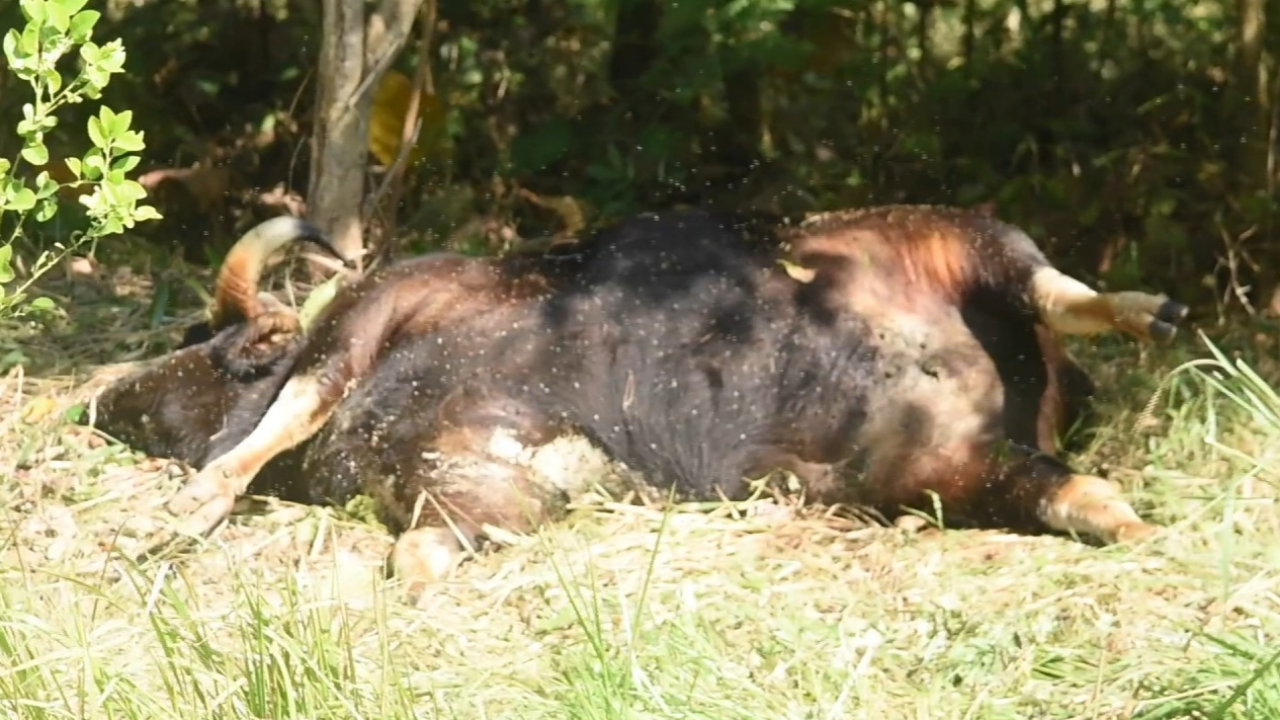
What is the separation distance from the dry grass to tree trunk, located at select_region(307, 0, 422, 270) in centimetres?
134

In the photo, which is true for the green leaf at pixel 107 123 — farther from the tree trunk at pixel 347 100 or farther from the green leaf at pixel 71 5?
the tree trunk at pixel 347 100

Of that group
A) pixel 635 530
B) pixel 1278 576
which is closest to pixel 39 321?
pixel 635 530

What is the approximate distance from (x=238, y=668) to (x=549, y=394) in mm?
1562

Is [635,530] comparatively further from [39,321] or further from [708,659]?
[39,321]

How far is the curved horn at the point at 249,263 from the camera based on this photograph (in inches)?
179

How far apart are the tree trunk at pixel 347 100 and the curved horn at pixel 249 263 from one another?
80 cm

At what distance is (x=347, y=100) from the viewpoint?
211 inches

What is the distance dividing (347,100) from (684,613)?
264 cm

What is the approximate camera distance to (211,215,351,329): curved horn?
454 cm

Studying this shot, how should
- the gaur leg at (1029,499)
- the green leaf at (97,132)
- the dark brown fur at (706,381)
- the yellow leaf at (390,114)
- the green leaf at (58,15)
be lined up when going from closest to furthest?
1. the green leaf at (58,15)
2. the green leaf at (97,132)
3. the gaur leg at (1029,499)
4. the dark brown fur at (706,381)
5. the yellow leaf at (390,114)

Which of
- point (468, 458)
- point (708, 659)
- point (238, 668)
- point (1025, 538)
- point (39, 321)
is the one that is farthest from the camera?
point (39, 321)

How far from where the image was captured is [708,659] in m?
3.05

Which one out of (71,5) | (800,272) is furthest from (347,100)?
(71,5)

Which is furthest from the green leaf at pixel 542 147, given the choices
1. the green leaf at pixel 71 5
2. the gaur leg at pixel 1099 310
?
the green leaf at pixel 71 5
